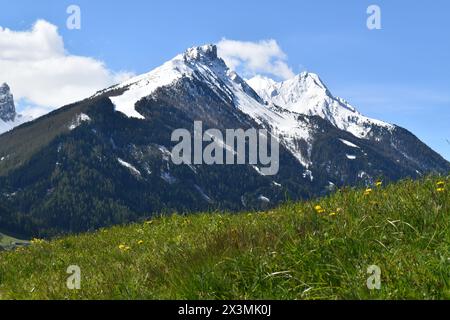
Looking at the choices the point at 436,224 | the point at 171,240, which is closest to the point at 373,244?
the point at 436,224

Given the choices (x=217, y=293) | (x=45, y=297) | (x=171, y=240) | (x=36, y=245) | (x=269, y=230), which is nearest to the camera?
(x=217, y=293)

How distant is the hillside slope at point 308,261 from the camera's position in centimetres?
504

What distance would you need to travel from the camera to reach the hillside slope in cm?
504

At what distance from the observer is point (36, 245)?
13.5 m

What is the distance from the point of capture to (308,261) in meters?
5.71

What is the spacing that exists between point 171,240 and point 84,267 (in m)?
1.58

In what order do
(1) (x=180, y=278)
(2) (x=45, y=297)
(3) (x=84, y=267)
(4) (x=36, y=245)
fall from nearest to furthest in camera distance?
(1) (x=180, y=278), (2) (x=45, y=297), (3) (x=84, y=267), (4) (x=36, y=245)

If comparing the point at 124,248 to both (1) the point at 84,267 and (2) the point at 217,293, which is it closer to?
(1) the point at 84,267

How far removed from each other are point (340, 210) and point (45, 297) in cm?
385

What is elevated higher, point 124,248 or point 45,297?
point 124,248
